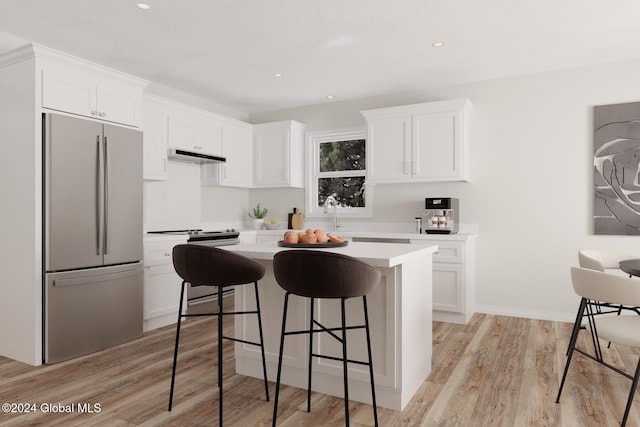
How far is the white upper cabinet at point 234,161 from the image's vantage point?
5305mm

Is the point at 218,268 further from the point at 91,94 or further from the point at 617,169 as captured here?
the point at 617,169

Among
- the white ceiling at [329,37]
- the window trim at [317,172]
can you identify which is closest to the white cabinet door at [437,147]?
the white ceiling at [329,37]

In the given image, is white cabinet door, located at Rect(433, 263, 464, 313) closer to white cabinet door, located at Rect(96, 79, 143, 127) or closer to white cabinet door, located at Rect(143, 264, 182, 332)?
white cabinet door, located at Rect(143, 264, 182, 332)

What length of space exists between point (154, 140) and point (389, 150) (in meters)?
2.55

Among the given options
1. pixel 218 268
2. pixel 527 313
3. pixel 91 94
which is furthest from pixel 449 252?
pixel 91 94

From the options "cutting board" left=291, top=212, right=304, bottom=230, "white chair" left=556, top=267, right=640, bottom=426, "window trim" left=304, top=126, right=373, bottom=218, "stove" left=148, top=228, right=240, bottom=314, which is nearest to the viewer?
"white chair" left=556, top=267, right=640, bottom=426

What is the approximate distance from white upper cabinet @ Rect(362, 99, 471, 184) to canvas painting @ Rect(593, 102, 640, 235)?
1.24 meters

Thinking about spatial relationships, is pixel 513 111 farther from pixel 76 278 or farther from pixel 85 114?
pixel 76 278

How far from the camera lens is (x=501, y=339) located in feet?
12.2

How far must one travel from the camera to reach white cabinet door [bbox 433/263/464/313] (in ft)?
13.9

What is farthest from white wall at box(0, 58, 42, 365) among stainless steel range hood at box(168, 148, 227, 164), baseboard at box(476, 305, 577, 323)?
baseboard at box(476, 305, 577, 323)

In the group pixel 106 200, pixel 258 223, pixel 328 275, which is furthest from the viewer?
pixel 258 223

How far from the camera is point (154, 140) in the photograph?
14.4ft

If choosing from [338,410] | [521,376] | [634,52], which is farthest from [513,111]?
[338,410]
